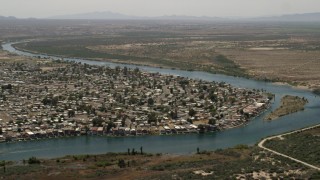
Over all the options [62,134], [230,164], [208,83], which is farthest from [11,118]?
[208,83]

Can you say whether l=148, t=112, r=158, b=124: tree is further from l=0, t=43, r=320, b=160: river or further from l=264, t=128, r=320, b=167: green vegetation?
l=264, t=128, r=320, b=167: green vegetation

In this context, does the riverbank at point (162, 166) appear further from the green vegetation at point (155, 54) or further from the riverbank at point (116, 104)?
the green vegetation at point (155, 54)

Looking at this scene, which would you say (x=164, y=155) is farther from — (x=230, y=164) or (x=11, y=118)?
(x=11, y=118)

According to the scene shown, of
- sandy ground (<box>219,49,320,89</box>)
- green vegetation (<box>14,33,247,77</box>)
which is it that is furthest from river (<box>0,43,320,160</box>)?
green vegetation (<box>14,33,247,77</box>)

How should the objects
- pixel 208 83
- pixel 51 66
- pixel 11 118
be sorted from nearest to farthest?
pixel 11 118 → pixel 208 83 → pixel 51 66

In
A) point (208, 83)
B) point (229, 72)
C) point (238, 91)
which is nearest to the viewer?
point (238, 91)

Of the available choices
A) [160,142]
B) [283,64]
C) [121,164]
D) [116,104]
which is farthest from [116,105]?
[283,64]

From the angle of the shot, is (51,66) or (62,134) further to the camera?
(51,66)
